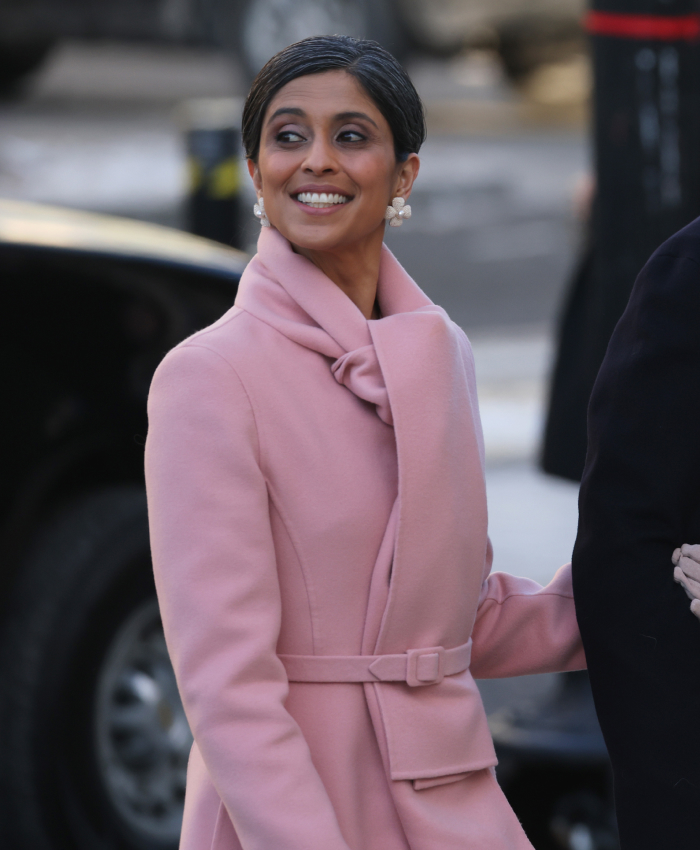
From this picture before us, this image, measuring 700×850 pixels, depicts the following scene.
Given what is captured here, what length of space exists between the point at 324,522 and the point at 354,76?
564 millimetres

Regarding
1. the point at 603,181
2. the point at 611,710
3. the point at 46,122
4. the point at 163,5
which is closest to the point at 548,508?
the point at 603,181

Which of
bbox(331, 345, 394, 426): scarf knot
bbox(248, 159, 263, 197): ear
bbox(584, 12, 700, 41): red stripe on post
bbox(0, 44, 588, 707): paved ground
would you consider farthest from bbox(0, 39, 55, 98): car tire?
bbox(331, 345, 394, 426): scarf knot

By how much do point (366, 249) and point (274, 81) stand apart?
10.1 inches

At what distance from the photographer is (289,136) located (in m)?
1.81

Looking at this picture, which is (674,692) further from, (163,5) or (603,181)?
(163,5)

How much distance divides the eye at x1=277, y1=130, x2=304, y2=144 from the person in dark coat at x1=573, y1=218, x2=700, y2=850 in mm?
482

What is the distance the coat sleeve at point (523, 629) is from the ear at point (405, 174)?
568mm

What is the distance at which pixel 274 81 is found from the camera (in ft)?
5.90

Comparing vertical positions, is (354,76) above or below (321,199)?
above

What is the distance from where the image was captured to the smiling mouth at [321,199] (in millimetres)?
1799

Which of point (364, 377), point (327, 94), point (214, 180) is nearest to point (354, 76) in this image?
point (327, 94)

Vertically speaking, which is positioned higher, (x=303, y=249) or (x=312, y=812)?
(x=303, y=249)

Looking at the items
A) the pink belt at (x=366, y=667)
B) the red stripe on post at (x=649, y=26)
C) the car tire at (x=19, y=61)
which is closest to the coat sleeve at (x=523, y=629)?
the pink belt at (x=366, y=667)

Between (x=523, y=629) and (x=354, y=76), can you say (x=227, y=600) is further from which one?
(x=354, y=76)
